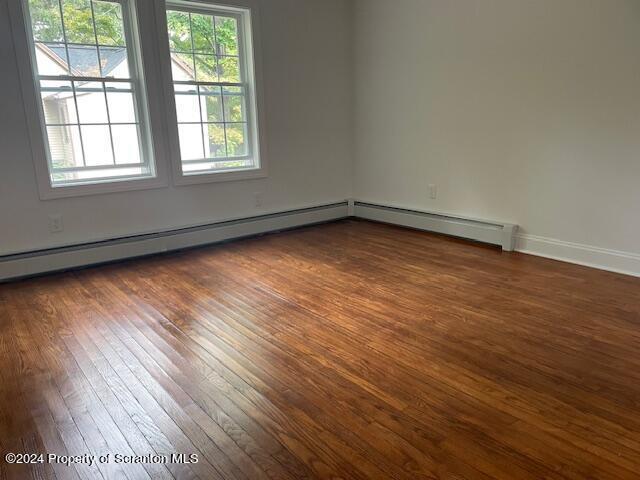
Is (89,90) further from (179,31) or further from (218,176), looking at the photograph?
(218,176)

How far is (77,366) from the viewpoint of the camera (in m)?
2.30

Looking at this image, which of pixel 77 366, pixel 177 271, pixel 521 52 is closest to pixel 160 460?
pixel 77 366

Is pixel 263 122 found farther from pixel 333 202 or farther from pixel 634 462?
pixel 634 462

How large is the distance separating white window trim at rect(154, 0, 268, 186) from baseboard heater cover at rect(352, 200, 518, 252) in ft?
4.52

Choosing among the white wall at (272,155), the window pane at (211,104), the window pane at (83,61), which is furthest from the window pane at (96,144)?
the window pane at (211,104)

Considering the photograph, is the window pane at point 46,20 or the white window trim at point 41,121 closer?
the white window trim at point 41,121

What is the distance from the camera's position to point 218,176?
14.7 ft

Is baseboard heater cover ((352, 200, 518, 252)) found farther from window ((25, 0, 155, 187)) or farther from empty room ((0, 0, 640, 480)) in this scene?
window ((25, 0, 155, 187))

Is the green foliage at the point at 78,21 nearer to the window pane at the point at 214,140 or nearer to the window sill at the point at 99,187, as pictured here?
the window pane at the point at 214,140

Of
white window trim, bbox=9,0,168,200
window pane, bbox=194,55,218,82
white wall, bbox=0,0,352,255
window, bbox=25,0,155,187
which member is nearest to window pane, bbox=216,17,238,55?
window pane, bbox=194,55,218,82

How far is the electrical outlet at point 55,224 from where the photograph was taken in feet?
12.0

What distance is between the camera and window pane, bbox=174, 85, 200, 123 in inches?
166

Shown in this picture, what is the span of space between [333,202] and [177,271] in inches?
90.2

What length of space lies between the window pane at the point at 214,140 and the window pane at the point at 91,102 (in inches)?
36.1
